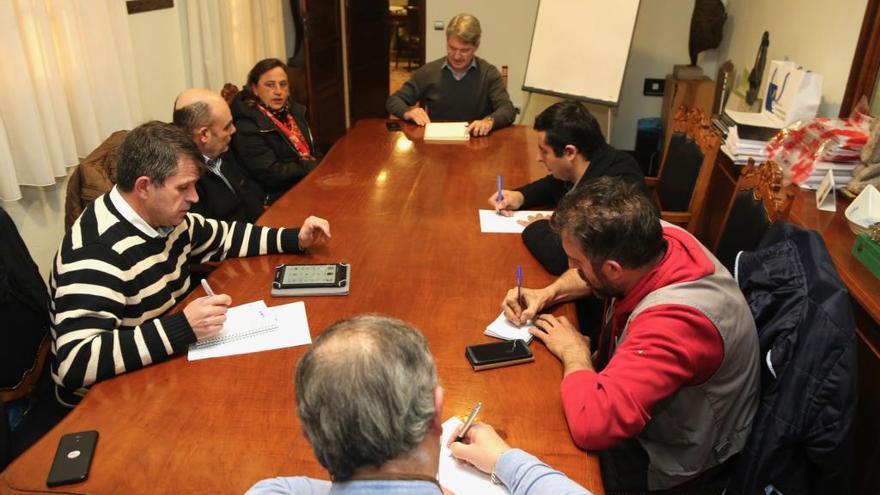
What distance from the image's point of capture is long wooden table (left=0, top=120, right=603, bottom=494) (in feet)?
3.45

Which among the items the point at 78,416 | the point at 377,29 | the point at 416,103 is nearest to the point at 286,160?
the point at 416,103

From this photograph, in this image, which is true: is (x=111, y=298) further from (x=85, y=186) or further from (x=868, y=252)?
(x=868, y=252)

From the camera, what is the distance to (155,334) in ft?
4.28

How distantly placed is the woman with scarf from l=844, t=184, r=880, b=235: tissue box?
2.15 m

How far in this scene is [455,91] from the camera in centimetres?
347

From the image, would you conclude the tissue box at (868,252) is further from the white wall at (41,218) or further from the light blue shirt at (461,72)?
the white wall at (41,218)

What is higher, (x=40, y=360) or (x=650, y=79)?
(x=650, y=79)

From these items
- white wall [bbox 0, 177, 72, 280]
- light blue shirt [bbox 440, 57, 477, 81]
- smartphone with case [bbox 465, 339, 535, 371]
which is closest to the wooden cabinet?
light blue shirt [bbox 440, 57, 477, 81]

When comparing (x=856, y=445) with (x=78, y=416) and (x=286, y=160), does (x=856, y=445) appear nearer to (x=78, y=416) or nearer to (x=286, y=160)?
(x=78, y=416)

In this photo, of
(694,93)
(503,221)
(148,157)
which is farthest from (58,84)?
(694,93)

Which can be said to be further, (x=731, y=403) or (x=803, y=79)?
(x=803, y=79)

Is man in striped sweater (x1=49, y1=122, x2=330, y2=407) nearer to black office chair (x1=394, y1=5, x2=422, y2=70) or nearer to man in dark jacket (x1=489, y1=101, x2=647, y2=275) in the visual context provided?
man in dark jacket (x1=489, y1=101, x2=647, y2=275)

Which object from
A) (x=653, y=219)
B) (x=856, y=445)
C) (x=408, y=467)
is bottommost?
(x=856, y=445)

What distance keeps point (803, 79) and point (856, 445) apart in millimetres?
1490
